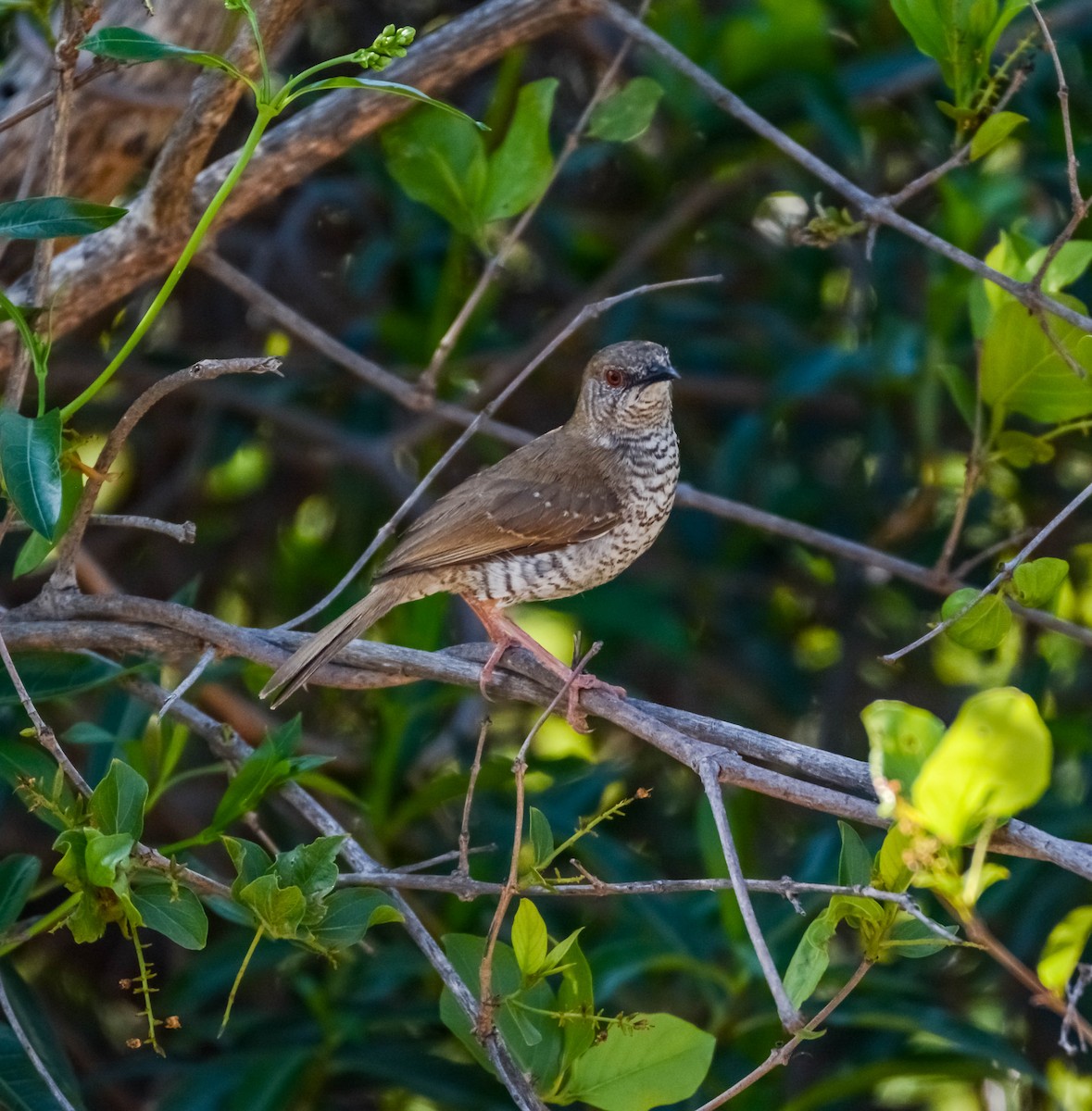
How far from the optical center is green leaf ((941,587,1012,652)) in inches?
93.7

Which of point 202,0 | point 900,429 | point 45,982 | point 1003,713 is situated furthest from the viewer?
point 900,429

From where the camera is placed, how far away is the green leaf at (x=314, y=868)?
223 cm

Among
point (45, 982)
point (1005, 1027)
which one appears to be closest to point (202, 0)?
point (45, 982)

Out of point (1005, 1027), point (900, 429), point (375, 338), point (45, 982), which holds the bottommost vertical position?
point (1005, 1027)

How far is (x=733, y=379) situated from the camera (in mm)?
4832

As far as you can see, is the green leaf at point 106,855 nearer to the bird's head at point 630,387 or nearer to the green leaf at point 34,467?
the green leaf at point 34,467

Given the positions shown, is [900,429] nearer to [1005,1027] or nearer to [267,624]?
[1005,1027]

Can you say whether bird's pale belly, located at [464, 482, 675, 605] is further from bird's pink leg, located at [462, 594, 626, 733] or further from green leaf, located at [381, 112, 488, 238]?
green leaf, located at [381, 112, 488, 238]

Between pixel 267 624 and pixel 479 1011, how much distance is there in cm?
287

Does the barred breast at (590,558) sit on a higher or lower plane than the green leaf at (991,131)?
lower

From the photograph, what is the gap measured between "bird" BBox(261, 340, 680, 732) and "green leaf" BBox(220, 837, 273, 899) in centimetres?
108

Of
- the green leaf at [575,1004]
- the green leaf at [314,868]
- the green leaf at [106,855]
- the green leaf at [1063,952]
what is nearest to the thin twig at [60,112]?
the green leaf at [106,855]

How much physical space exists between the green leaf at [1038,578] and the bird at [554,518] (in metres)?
1.23

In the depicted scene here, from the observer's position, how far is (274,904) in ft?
7.15
